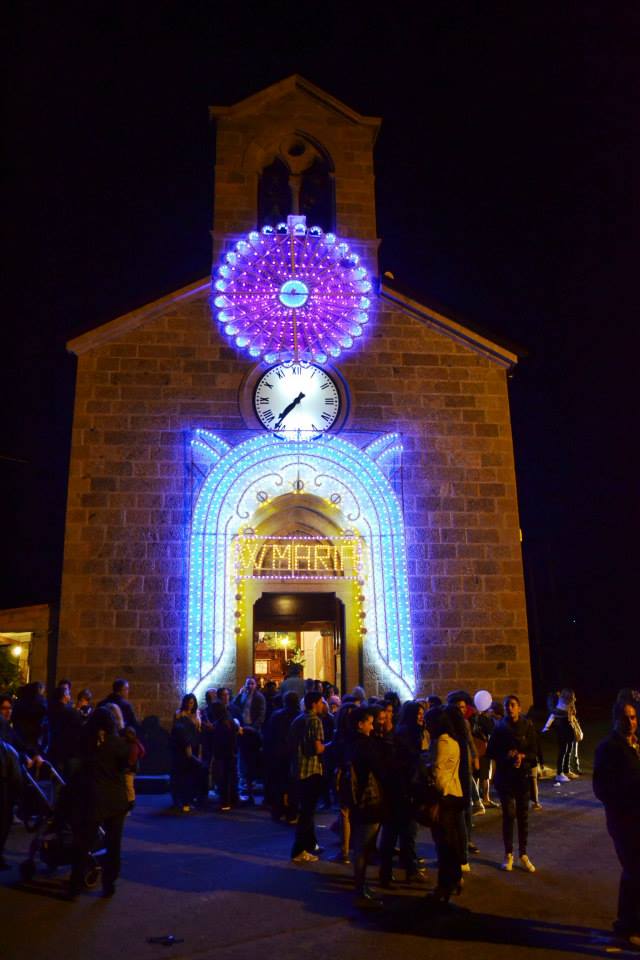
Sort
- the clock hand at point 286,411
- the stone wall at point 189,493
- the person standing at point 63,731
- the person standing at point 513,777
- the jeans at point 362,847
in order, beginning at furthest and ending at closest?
the clock hand at point 286,411
the stone wall at point 189,493
the person standing at point 63,731
the person standing at point 513,777
the jeans at point 362,847

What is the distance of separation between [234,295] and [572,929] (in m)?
12.3

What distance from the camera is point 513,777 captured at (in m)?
7.77

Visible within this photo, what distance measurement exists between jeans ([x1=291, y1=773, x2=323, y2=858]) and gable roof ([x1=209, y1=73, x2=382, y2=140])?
14011 mm

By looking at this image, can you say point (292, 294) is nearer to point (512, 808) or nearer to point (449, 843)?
point (512, 808)

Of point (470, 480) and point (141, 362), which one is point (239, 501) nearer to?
point (141, 362)

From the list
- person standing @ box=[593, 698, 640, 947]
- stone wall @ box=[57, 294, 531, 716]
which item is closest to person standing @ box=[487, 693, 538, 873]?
person standing @ box=[593, 698, 640, 947]

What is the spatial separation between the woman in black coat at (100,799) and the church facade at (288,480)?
6.08 metres

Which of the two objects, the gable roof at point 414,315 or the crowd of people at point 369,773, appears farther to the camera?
the gable roof at point 414,315

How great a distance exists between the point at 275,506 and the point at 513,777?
773cm

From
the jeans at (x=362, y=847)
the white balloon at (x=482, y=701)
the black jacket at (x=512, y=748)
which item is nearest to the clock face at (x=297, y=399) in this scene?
the white balloon at (x=482, y=701)

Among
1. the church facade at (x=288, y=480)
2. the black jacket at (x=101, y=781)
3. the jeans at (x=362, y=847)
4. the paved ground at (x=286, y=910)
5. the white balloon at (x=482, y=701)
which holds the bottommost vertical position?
the paved ground at (x=286, y=910)

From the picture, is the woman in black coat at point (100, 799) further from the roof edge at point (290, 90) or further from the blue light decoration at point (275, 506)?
the roof edge at point (290, 90)

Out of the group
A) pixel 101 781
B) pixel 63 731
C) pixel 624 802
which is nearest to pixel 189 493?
pixel 63 731

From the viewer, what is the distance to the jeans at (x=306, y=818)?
7.94m
